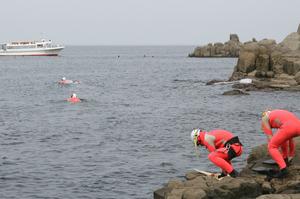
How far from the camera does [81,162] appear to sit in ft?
76.6

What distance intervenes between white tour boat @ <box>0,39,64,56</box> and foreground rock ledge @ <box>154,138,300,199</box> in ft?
562

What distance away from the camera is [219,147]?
15.8m

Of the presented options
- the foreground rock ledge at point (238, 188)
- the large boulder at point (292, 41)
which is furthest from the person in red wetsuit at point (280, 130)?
the large boulder at point (292, 41)

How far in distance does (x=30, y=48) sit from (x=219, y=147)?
17367 cm

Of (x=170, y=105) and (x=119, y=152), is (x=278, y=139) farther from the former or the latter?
(x=170, y=105)

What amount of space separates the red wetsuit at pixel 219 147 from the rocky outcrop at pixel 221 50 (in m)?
158

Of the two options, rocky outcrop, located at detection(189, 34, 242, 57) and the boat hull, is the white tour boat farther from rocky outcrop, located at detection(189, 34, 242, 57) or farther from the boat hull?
rocky outcrop, located at detection(189, 34, 242, 57)

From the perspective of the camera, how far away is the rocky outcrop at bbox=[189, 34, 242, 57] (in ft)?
569

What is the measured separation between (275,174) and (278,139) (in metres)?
1.08

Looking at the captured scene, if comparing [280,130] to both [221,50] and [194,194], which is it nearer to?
[194,194]

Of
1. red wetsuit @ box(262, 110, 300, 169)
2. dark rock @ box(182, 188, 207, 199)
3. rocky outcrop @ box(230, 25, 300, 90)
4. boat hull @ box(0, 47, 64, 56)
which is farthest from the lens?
boat hull @ box(0, 47, 64, 56)

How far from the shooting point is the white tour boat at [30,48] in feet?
597

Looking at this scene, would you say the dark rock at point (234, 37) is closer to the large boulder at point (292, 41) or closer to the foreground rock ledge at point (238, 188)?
the large boulder at point (292, 41)

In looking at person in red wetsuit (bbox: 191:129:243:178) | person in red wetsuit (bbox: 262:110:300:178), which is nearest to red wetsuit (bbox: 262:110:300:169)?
person in red wetsuit (bbox: 262:110:300:178)
